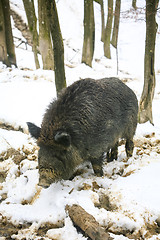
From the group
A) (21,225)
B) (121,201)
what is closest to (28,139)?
(21,225)

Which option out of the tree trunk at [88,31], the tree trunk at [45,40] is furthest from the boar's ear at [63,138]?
the tree trunk at [88,31]

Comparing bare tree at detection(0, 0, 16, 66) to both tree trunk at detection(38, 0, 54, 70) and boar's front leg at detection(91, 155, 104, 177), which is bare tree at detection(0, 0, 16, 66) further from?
boar's front leg at detection(91, 155, 104, 177)

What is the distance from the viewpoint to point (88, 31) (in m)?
13.0

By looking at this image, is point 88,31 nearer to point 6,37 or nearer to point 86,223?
point 6,37

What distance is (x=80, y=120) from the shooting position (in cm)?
344

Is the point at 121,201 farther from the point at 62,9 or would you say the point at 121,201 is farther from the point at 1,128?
the point at 62,9

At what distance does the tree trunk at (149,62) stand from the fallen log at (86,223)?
4643 millimetres

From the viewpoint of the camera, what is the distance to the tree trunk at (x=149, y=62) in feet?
19.4

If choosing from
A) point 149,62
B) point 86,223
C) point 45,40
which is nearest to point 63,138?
point 86,223

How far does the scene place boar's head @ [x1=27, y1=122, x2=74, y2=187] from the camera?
3.09 meters

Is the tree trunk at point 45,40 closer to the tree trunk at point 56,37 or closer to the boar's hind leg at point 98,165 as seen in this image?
the tree trunk at point 56,37

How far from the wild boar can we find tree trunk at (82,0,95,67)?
9.88 m

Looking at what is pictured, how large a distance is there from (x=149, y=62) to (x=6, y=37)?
7.16m

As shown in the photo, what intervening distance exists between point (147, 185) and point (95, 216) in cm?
108
